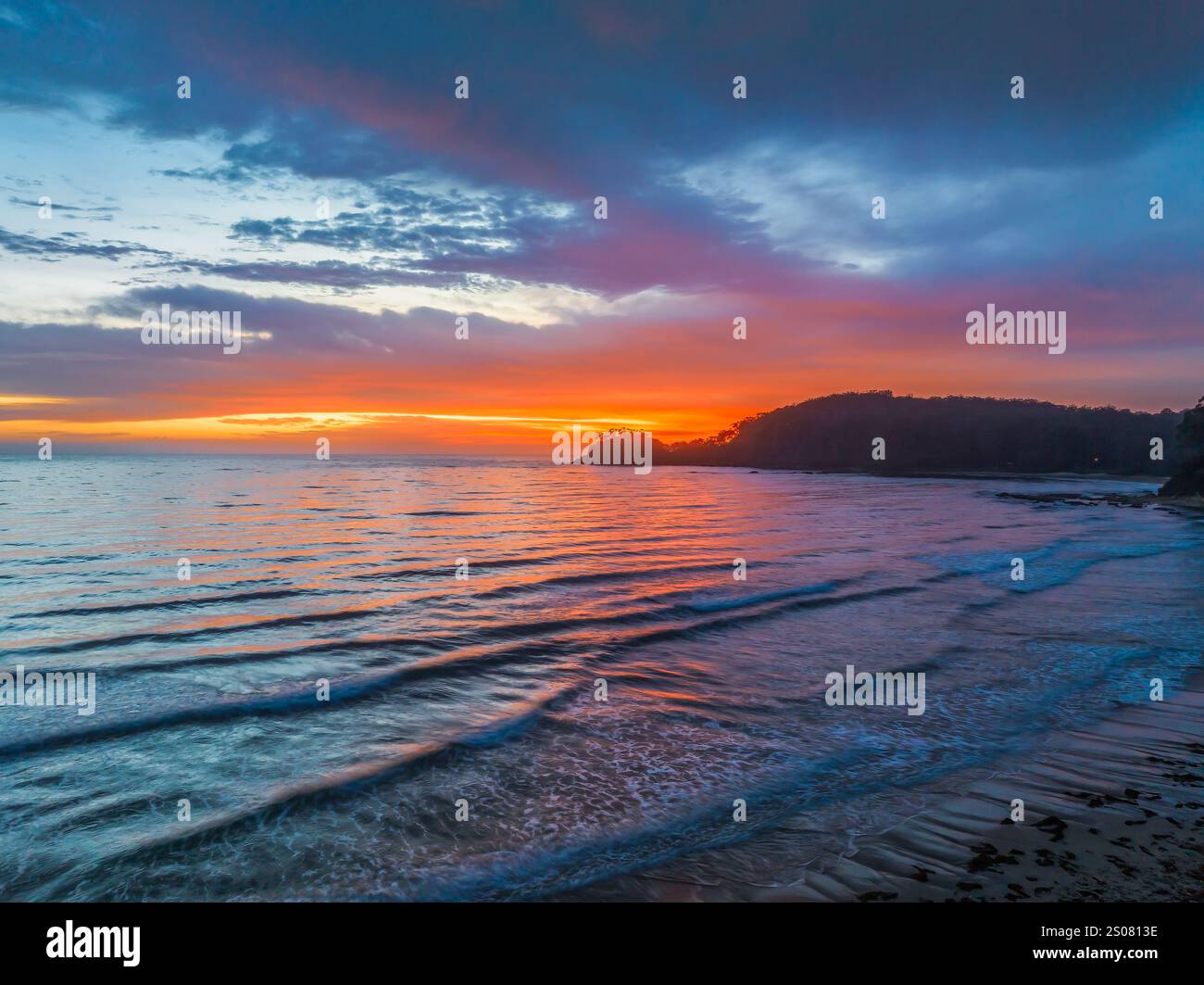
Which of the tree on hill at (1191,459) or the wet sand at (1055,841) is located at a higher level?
the tree on hill at (1191,459)

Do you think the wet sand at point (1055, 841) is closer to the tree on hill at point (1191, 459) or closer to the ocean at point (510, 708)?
the ocean at point (510, 708)

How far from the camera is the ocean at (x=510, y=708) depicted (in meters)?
6.89

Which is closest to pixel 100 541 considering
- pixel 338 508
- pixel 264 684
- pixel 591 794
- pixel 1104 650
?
pixel 338 508

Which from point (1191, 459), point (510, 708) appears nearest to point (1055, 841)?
point (510, 708)

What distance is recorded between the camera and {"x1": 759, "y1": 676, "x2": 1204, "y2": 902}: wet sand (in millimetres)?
5879

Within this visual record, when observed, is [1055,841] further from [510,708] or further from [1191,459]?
[1191,459]

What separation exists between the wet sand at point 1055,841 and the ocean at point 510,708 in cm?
42

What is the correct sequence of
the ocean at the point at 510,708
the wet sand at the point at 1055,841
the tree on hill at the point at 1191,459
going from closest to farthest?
the wet sand at the point at 1055,841, the ocean at the point at 510,708, the tree on hill at the point at 1191,459

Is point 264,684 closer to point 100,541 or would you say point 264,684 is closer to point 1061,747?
point 1061,747

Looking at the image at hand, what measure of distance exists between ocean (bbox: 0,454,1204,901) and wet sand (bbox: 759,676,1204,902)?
0.42 metres

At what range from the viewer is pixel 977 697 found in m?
12.1

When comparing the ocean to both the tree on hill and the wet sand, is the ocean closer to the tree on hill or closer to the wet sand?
the wet sand

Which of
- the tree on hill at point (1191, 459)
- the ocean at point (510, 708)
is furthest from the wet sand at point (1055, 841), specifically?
the tree on hill at point (1191, 459)
